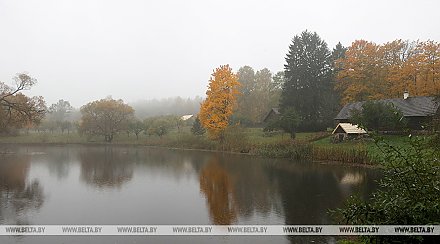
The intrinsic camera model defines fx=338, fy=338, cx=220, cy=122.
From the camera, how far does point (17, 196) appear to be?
15.8 m

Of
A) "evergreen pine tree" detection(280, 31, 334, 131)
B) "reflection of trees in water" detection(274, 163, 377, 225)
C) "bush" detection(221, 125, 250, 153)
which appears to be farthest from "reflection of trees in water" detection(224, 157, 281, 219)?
"evergreen pine tree" detection(280, 31, 334, 131)

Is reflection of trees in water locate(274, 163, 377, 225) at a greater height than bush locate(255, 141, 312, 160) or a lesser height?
lesser

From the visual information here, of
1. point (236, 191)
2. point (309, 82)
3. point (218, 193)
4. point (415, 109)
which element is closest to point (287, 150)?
point (415, 109)

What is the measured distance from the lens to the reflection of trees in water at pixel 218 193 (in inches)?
484

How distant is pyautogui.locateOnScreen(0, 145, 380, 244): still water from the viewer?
11.7 meters

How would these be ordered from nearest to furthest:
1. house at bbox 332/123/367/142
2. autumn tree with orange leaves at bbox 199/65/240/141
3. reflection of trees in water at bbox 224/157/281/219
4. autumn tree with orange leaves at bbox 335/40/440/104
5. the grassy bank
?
reflection of trees in water at bbox 224/157/281/219 < the grassy bank < house at bbox 332/123/367/142 < autumn tree with orange leaves at bbox 335/40/440/104 < autumn tree with orange leaves at bbox 199/65/240/141

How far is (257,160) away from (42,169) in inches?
681

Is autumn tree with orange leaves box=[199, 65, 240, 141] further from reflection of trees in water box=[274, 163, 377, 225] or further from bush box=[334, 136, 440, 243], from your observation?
bush box=[334, 136, 440, 243]

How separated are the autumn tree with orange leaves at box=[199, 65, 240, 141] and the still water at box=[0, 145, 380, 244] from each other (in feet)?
40.3

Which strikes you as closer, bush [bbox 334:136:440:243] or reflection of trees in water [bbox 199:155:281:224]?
bush [bbox 334:136:440:243]

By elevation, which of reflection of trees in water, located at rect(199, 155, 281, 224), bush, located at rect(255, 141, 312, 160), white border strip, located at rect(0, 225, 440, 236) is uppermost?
bush, located at rect(255, 141, 312, 160)

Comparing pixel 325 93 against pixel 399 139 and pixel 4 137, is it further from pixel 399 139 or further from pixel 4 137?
pixel 4 137

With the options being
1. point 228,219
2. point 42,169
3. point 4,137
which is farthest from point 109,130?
point 228,219

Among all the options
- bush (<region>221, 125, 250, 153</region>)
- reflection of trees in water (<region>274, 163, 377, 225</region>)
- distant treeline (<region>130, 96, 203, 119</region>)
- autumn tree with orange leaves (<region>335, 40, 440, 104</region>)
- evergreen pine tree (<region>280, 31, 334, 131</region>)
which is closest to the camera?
reflection of trees in water (<region>274, 163, 377, 225</region>)
